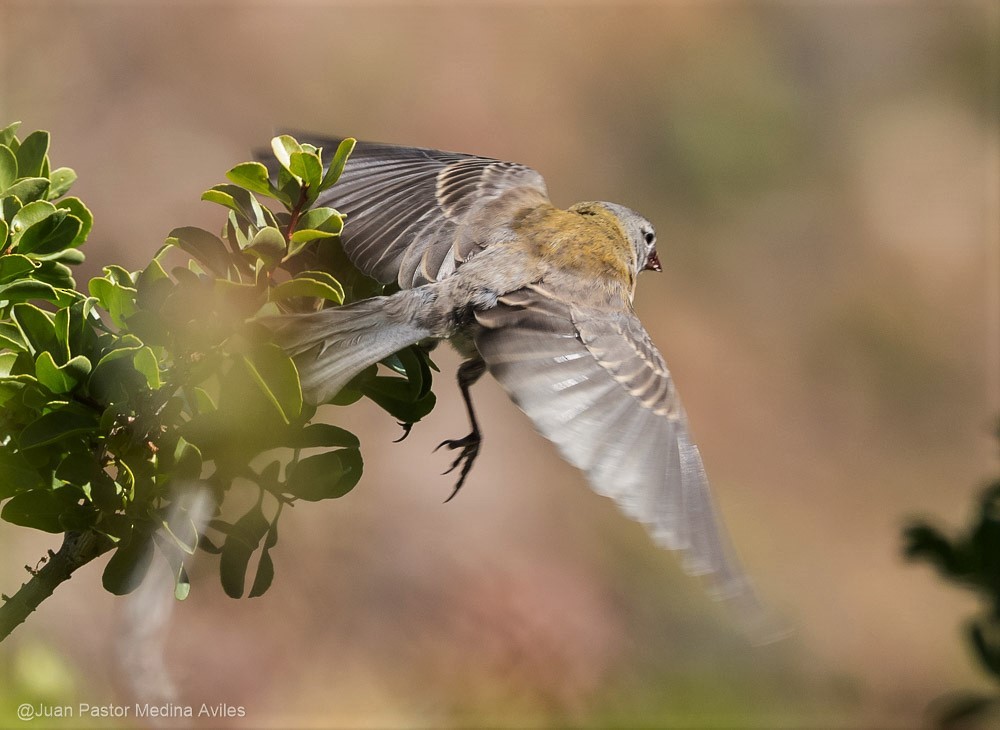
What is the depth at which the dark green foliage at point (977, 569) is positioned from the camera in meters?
1.55

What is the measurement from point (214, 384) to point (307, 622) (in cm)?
427

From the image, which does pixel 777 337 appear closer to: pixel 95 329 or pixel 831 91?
pixel 831 91

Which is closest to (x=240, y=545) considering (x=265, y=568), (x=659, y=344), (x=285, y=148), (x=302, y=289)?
(x=265, y=568)

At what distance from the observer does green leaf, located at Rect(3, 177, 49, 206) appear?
1551 mm

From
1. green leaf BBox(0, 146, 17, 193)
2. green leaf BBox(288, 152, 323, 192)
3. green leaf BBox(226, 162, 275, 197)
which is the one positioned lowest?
green leaf BBox(0, 146, 17, 193)

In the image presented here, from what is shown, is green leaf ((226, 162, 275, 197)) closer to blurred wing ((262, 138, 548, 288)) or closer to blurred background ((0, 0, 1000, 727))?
blurred wing ((262, 138, 548, 288))

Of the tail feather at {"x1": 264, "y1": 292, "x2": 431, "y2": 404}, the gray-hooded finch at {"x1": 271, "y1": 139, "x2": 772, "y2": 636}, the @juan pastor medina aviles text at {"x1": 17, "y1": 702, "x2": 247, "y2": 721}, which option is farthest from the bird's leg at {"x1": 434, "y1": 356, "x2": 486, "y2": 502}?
the @juan pastor medina aviles text at {"x1": 17, "y1": 702, "x2": 247, "y2": 721}

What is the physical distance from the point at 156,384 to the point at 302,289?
270 millimetres

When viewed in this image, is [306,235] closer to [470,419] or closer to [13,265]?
[13,265]

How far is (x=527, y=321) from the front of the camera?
7.86 ft

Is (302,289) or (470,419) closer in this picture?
(302,289)

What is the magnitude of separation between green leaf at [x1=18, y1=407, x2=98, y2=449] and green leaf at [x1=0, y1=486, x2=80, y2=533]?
0.08m

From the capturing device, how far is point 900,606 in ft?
23.5

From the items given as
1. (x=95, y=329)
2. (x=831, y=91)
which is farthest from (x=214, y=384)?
(x=831, y=91)
